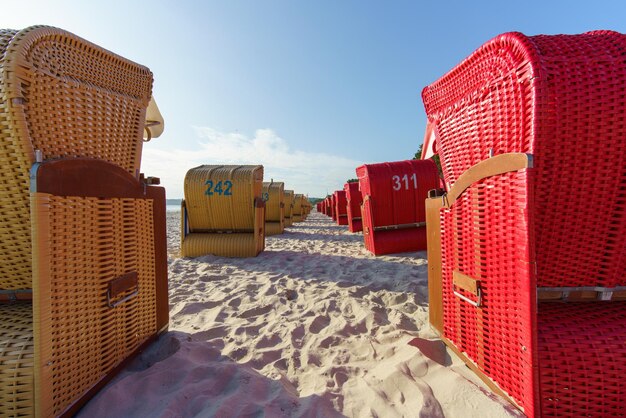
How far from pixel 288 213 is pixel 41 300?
13931 millimetres

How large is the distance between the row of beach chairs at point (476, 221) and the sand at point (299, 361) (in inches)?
7.8

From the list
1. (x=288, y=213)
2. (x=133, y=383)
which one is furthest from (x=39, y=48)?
(x=288, y=213)

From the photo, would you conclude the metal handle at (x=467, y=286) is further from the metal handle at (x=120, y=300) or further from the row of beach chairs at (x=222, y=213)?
the row of beach chairs at (x=222, y=213)

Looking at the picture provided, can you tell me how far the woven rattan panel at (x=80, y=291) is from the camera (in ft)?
4.39

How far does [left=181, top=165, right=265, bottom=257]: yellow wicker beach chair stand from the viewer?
20.0 feet

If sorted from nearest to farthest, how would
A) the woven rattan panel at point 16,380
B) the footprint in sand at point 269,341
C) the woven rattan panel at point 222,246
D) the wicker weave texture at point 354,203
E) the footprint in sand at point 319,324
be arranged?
the woven rattan panel at point 16,380 → the footprint in sand at point 269,341 → the footprint in sand at point 319,324 → the woven rattan panel at point 222,246 → the wicker weave texture at point 354,203

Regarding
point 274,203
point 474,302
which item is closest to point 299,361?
point 474,302

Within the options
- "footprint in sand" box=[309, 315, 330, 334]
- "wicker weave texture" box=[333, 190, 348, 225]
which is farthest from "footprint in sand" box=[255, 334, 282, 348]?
"wicker weave texture" box=[333, 190, 348, 225]

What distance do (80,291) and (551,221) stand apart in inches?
95.5

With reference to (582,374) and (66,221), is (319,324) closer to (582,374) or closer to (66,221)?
(582,374)

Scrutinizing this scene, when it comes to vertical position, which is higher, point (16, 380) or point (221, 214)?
point (221, 214)

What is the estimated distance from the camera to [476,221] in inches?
67.8

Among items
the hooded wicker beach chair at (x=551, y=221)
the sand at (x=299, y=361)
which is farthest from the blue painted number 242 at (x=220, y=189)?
the hooded wicker beach chair at (x=551, y=221)

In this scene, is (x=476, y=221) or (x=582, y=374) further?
(x=476, y=221)
